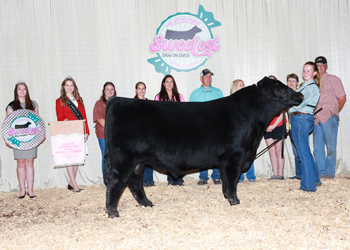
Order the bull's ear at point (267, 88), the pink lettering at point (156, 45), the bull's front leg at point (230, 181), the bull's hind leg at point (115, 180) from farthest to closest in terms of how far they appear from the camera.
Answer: the pink lettering at point (156, 45), the bull's ear at point (267, 88), the bull's front leg at point (230, 181), the bull's hind leg at point (115, 180)

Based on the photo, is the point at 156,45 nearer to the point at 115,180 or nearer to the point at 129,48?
the point at 129,48

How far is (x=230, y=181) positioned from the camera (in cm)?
347

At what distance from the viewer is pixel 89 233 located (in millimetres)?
2762

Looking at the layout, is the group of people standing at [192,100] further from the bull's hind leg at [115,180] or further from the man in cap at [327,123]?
the bull's hind leg at [115,180]

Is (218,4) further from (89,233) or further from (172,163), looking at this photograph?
(89,233)

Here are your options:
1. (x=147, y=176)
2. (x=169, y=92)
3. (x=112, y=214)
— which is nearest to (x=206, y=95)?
(x=169, y=92)

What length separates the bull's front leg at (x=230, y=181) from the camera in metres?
3.42

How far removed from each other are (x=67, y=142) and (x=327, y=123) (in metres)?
4.44

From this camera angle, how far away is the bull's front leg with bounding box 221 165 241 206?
3422 millimetres

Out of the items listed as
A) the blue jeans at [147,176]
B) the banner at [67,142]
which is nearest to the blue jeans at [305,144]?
the blue jeans at [147,176]

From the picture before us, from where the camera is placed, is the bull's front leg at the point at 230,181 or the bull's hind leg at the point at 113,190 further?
the bull's front leg at the point at 230,181

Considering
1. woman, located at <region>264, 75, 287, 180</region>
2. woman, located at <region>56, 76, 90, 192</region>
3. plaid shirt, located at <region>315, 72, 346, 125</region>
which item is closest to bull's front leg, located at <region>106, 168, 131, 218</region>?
woman, located at <region>56, 76, 90, 192</region>

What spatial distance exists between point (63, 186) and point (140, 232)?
339 cm

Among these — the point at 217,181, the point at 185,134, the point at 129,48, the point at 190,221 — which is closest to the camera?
the point at 190,221
